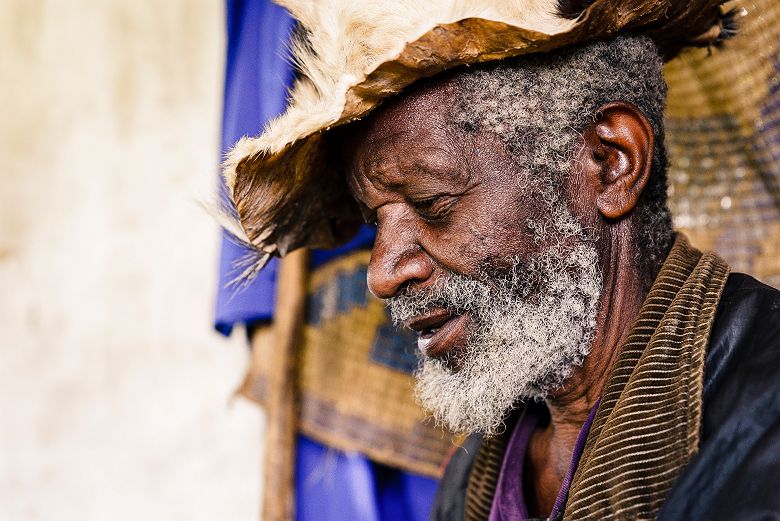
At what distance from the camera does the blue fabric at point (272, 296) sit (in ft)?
7.16

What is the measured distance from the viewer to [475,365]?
152 cm

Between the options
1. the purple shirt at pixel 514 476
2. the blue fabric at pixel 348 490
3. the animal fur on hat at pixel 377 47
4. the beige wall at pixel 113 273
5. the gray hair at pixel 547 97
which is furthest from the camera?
the beige wall at pixel 113 273

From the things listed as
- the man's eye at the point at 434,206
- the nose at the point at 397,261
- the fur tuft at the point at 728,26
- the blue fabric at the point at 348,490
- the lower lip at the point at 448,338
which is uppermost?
the fur tuft at the point at 728,26

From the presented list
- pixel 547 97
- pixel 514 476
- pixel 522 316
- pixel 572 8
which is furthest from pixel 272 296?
pixel 572 8

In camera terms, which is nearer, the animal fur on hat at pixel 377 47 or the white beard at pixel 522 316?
the animal fur on hat at pixel 377 47

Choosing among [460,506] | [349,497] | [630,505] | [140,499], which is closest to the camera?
[630,505]

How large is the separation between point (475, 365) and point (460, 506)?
494mm

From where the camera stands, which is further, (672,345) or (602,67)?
(602,67)

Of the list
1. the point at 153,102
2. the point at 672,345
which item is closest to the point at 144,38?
the point at 153,102

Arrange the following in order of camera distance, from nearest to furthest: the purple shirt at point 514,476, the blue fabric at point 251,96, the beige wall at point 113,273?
the purple shirt at point 514,476 → the blue fabric at point 251,96 → the beige wall at point 113,273

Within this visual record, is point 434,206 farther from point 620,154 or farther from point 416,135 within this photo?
point 620,154

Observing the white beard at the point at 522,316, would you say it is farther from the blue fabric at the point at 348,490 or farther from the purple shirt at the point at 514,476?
the blue fabric at the point at 348,490

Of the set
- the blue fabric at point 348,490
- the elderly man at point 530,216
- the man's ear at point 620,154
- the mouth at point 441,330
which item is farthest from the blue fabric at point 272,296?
the man's ear at point 620,154

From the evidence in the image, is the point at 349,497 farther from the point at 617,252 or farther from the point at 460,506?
Answer: the point at 617,252
